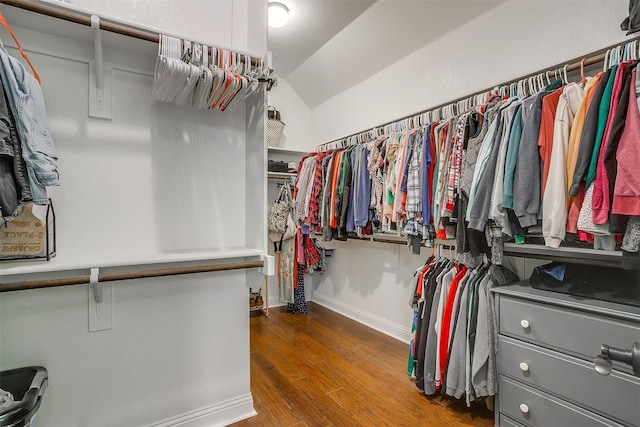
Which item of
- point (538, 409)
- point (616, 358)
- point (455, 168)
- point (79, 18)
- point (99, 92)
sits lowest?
point (538, 409)

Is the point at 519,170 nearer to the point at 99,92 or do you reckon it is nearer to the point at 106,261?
the point at 106,261

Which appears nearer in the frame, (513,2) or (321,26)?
(513,2)

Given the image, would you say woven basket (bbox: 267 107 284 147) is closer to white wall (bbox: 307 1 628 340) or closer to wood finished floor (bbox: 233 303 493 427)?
white wall (bbox: 307 1 628 340)

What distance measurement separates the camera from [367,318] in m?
3.17

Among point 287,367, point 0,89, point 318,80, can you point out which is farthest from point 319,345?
point 318,80

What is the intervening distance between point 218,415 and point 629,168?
214 cm

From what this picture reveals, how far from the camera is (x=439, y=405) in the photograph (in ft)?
6.09

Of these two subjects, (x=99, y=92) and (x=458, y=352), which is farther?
(x=458, y=352)

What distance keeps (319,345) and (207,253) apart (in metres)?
1.62

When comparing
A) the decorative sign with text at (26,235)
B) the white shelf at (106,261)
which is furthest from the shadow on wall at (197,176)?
the decorative sign with text at (26,235)

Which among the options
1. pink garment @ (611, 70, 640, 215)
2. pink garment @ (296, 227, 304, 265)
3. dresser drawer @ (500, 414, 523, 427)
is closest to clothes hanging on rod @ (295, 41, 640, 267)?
pink garment @ (611, 70, 640, 215)

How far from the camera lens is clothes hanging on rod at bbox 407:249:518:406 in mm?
1657

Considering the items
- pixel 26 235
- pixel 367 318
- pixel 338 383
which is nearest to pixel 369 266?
pixel 367 318

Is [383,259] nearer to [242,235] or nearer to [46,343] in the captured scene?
[242,235]
